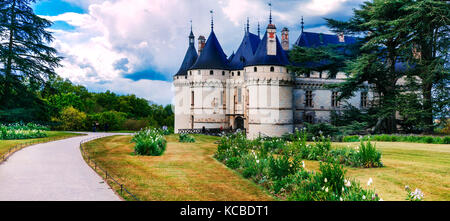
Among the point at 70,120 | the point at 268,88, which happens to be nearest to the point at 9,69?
the point at 70,120

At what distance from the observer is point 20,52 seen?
29.9 meters

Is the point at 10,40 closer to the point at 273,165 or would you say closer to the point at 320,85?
the point at 273,165

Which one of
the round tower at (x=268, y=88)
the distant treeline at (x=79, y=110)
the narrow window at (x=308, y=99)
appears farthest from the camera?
the narrow window at (x=308, y=99)

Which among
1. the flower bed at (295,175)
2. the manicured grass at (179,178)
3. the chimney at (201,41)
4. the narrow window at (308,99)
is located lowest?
the manicured grass at (179,178)

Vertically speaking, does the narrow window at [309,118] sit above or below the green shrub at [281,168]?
above

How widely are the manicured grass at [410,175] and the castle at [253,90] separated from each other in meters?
20.5

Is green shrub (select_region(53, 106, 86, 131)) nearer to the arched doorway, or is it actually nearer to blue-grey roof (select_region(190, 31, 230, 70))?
blue-grey roof (select_region(190, 31, 230, 70))

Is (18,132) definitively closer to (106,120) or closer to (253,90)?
(253,90)

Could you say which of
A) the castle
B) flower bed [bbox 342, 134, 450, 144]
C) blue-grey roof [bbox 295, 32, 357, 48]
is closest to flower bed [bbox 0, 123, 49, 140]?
the castle

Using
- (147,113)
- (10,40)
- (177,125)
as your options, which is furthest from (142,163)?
(147,113)

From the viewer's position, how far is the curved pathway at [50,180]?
8883 mm

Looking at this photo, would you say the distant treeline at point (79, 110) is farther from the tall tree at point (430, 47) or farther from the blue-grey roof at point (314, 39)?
the tall tree at point (430, 47)

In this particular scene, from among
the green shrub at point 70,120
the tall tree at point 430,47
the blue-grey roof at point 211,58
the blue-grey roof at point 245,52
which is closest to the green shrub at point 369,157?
the tall tree at point 430,47

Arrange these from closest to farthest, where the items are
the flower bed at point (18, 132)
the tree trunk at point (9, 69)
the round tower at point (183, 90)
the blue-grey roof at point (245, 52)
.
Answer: the flower bed at point (18, 132)
the tree trunk at point (9, 69)
the blue-grey roof at point (245, 52)
the round tower at point (183, 90)
